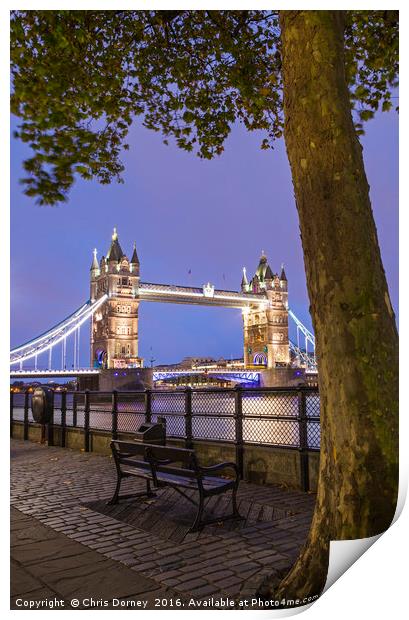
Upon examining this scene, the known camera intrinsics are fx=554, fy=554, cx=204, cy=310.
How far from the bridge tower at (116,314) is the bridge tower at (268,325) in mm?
15079

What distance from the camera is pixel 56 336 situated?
49531 millimetres

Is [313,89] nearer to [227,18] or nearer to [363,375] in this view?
[363,375]

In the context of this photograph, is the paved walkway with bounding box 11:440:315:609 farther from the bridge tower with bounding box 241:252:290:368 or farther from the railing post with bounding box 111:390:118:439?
the bridge tower with bounding box 241:252:290:368

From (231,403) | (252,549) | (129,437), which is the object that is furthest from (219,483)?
(129,437)

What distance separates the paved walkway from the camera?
2.86m

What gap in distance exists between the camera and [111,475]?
21.3 ft

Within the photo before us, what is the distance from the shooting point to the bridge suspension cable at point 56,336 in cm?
4125

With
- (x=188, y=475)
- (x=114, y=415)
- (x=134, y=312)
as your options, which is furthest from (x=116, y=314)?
(x=188, y=475)

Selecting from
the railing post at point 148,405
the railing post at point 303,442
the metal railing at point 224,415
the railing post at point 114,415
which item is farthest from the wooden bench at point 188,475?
the railing post at point 114,415

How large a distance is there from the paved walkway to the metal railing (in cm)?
58

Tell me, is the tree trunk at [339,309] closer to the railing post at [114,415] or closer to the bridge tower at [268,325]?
the railing post at [114,415]

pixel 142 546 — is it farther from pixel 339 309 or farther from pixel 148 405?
pixel 148 405

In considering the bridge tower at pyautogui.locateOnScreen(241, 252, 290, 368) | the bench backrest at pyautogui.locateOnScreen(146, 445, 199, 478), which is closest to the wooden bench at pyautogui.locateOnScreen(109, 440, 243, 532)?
the bench backrest at pyautogui.locateOnScreen(146, 445, 199, 478)

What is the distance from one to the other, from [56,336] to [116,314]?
9439 mm
